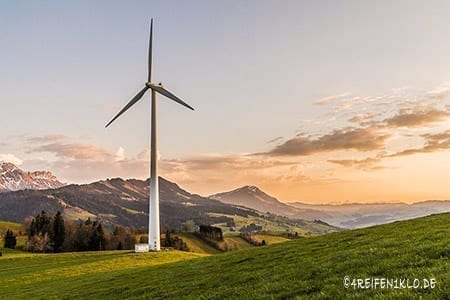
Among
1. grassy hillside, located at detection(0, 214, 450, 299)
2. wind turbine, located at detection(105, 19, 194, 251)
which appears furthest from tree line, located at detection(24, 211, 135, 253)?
grassy hillside, located at detection(0, 214, 450, 299)

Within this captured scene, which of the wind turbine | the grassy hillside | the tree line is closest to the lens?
the grassy hillside

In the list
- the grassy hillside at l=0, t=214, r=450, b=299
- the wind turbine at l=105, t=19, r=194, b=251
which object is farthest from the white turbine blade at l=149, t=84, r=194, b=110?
the grassy hillside at l=0, t=214, r=450, b=299

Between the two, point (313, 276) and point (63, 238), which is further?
point (63, 238)

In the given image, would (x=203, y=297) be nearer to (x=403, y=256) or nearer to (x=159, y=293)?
(x=159, y=293)

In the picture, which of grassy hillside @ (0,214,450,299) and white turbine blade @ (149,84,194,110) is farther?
white turbine blade @ (149,84,194,110)

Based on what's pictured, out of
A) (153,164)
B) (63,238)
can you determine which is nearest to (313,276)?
(153,164)

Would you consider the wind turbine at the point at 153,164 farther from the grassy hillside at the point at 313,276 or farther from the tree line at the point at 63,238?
the tree line at the point at 63,238

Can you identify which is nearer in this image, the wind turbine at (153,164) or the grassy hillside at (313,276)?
the grassy hillside at (313,276)

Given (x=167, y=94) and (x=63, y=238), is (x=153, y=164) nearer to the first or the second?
(x=167, y=94)

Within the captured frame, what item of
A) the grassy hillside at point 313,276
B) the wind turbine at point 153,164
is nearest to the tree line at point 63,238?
the wind turbine at point 153,164

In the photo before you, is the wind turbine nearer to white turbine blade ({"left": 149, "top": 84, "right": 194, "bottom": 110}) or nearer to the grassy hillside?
white turbine blade ({"left": 149, "top": 84, "right": 194, "bottom": 110})

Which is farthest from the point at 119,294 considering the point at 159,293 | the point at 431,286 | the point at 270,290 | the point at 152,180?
the point at 152,180

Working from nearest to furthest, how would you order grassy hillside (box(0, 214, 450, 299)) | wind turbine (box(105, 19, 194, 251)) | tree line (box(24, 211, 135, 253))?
grassy hillside (box(0, 214, 450, 299)) → wind turbine (box(105, 19, 194, 251)) → tree line (box(24, 211, 135, 253))

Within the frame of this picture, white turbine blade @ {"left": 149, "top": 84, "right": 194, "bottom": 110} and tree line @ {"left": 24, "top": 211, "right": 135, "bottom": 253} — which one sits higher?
white turbine blade @ {"left": 149, "top": 84, "right": 194, "bottom": 110}
